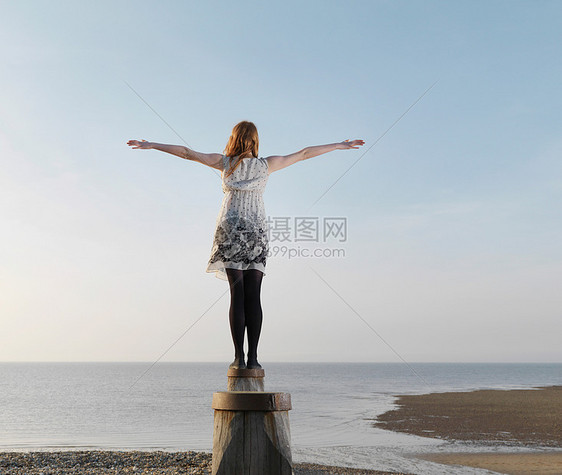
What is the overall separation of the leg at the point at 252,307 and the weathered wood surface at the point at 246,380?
20 cm

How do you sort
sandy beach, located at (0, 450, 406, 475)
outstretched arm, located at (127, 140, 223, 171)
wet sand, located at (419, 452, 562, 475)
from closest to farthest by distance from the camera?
outstretched arm, located at (127, 140, 223, 171) < sandy beach, located at (0, 450, 406, 475) < wet sand, located at (419, 452, 562, 475)

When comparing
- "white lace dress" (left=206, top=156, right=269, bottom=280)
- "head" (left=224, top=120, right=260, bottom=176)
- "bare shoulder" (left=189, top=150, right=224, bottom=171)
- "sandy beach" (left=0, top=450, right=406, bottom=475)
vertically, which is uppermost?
"head" (left=224, top=120, right=260, bottom=176)

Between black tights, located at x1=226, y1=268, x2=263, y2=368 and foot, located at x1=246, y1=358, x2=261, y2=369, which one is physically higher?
black tights, located at x1=226, y1=268, x2=263, y2=368

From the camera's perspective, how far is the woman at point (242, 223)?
4984 millimetres

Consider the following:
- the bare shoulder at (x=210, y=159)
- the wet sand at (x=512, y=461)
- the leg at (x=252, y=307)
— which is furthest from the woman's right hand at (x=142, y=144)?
the wet sand at (x=512, y=461)

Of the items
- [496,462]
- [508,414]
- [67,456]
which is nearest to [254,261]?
[67,456]

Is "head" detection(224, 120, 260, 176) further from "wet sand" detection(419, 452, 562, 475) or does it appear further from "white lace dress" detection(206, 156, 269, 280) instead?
"wet sand" detection(419, 452, 562, 475)

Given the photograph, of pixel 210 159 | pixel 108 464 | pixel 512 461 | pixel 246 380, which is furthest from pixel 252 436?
pixel 512 461

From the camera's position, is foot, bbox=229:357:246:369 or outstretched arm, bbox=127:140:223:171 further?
outstretched arm, bbox=127:140:223:171

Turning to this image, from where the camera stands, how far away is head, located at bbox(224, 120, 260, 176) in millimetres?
5285

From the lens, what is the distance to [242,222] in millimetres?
5160

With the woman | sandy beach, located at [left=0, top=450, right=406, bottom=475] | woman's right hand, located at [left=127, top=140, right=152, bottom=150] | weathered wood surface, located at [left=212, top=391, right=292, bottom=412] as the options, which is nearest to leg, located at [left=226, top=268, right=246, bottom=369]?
the woman

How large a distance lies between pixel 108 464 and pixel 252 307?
6.27m

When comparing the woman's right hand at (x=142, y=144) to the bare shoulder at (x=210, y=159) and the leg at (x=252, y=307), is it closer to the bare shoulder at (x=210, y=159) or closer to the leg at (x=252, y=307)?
the bare shoulder at (x=210, y=159)
